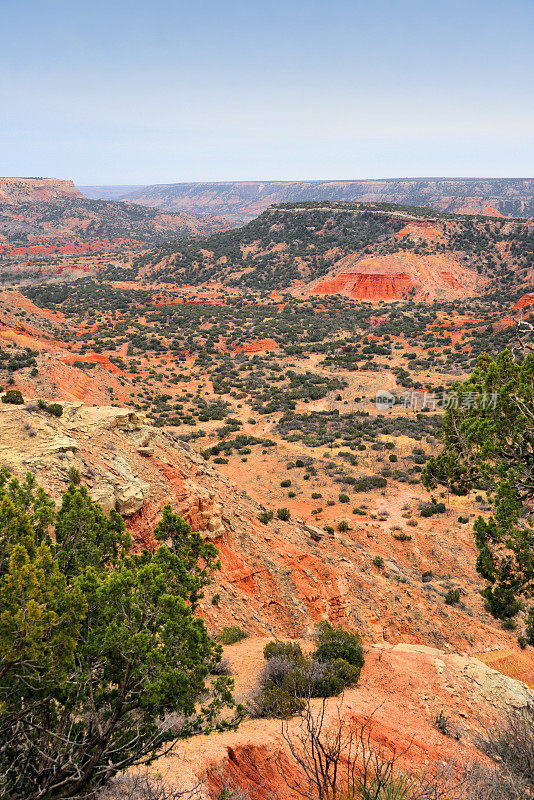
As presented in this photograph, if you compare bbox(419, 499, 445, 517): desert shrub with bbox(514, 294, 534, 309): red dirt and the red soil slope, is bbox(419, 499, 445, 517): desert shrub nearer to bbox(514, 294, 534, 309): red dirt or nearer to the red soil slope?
bbox(514, 294, 534, 309): red dirt

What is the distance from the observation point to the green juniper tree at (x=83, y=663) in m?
4.85

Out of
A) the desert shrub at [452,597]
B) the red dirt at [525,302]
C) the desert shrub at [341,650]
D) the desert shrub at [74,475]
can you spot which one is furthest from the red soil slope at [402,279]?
the desert shrub at [341,650]

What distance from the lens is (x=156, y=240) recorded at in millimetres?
187375

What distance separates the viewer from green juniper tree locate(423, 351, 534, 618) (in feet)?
31.4

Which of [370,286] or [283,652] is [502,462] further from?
[370,286]

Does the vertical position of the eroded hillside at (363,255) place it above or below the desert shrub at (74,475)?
above

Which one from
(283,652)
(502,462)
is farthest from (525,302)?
(283,652)

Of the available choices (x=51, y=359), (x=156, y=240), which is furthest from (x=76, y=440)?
(x=156, y=240)

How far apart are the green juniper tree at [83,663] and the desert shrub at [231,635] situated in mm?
6678

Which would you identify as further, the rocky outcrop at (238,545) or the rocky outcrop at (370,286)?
the rocky outcrop at (370,286)

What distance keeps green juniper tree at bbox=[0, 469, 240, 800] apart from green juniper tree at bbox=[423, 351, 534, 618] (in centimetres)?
660

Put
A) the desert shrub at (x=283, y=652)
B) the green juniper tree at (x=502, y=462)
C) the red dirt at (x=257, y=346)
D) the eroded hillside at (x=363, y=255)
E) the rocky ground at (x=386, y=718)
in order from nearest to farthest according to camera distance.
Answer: the rocky ground at (x=386, y=718) < the green juniper tree at (x=502, y=462) < the desert shrub at (x=283, y=652) < the red dirt at (x=257, y=346) < the eroded hillside at (x=363, y=255)

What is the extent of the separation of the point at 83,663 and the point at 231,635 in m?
8.06

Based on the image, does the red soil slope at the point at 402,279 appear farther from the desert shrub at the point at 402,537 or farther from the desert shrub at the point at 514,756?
the desert shrub at the point at 514,756
